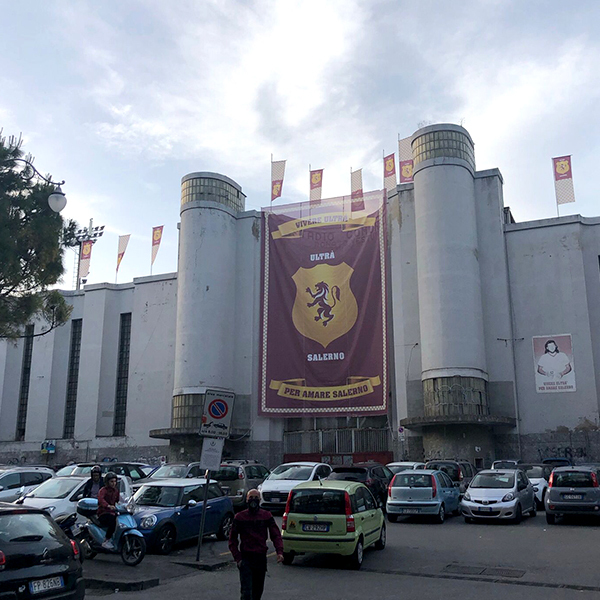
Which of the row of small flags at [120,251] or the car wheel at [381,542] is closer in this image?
A: the car wheel at [381,542]

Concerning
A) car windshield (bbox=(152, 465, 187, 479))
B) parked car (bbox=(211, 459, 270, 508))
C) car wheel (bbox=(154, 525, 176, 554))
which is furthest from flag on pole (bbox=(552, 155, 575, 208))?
car wheel (bbox=(154, 525, 176, 554))

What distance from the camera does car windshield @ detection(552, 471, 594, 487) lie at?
55.0 ft

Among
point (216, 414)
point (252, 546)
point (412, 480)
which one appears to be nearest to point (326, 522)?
point (216, 414)

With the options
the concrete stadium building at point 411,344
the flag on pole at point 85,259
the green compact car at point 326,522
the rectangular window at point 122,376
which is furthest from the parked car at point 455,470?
the flag on pole at point 85,259

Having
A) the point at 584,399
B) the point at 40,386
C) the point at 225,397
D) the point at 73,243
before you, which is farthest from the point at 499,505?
the point at 40,386

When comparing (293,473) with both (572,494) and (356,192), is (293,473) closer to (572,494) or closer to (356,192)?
(572,494)

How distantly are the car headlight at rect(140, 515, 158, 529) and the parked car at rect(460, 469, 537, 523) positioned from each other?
339 inches

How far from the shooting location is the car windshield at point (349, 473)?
19459 millimetres

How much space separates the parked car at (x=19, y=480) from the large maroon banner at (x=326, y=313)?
1890 cm

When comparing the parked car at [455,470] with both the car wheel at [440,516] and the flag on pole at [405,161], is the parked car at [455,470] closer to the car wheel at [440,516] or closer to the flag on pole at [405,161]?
the car wheel at [440,516]

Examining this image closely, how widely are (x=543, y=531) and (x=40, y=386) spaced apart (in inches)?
1483

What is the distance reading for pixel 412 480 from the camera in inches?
698

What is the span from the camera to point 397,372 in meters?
36.2

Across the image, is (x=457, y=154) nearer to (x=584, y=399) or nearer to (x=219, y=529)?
(x=584, y=399)
